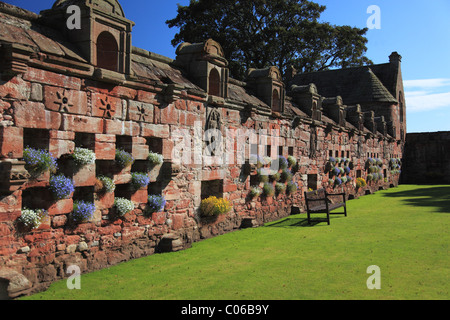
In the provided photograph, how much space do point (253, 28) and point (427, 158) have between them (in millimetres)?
17508

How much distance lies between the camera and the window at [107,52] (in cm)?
753

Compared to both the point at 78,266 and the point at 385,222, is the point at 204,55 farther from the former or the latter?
the point at 385,222

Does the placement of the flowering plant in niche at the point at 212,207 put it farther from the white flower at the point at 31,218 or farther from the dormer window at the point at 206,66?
the white flower at the point at 31,218

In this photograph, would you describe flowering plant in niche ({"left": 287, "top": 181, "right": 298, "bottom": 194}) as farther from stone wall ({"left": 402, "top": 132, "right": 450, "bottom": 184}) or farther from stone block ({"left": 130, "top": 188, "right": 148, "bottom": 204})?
stone wall ({"left": 402, "top": 132, "right": 450, "bottom": 184})

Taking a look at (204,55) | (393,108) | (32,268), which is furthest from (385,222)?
(393,108)

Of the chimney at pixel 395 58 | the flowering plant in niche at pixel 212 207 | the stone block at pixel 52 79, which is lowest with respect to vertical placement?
the flowering plant in niche at pixel 212 207

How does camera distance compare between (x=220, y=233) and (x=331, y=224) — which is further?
(x=331, y=224)

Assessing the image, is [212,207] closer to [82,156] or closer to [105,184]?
[105,184]

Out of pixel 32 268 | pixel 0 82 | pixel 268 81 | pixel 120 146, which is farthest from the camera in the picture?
pixel 268 81

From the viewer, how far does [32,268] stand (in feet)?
19.8

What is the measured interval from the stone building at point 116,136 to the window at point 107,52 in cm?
2

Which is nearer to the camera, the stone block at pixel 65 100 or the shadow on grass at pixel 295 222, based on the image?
the stone block at pixel 65 100

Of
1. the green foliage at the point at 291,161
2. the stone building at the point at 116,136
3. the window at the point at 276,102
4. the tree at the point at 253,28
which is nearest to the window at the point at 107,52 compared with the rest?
the stone building at the point at 116,136

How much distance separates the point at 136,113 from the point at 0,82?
2617 millimetres
